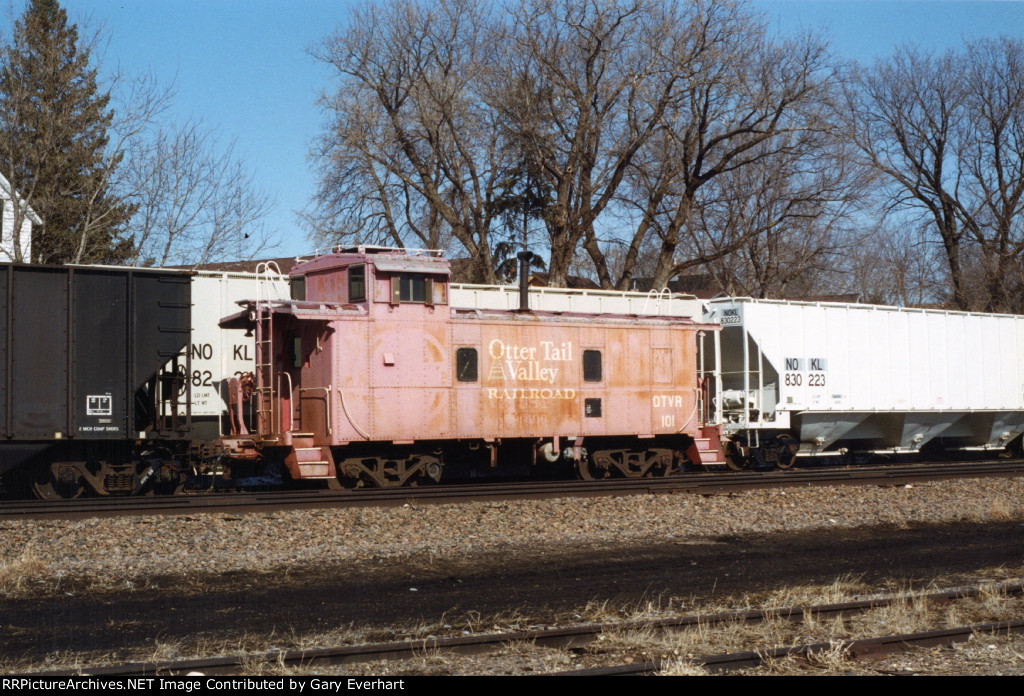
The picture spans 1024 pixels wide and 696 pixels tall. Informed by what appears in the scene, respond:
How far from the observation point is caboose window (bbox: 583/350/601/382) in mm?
19594

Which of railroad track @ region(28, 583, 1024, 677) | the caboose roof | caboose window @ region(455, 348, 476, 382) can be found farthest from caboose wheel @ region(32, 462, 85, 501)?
railroad track @ region(28, 583, 1024, 677)

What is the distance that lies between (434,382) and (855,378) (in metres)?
11.4

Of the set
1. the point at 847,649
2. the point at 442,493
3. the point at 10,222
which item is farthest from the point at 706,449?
the point at 10,222

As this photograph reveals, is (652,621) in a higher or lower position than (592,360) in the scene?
lower

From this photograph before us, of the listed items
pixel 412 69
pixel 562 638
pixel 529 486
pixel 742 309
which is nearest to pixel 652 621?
pixel 562 638

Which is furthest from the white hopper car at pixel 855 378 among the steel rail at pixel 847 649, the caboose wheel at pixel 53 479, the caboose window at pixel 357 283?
the steel rail at pixel 847 649

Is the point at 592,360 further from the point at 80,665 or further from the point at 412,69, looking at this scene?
the point at 412,69

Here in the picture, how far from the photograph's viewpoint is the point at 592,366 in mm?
19672

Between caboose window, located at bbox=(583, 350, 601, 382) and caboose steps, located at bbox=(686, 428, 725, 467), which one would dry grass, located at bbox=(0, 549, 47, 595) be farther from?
A: caboose steps, located at bbox=(686, 428, 725, 467)

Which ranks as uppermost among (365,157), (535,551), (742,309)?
(365,157)

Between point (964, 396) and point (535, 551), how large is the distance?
18035 mm

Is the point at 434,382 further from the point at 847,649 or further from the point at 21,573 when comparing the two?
the point at 847,649

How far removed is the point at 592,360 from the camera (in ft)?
64.5

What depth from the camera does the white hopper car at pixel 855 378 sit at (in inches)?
898
